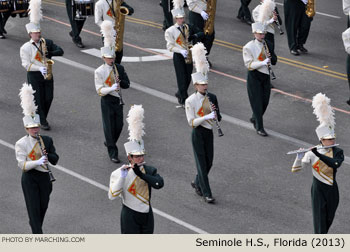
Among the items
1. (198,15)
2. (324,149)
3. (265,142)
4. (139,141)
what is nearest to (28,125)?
(139,141)

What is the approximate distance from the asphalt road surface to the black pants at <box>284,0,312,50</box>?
0.44 meters

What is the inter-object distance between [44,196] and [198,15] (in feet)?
33.2

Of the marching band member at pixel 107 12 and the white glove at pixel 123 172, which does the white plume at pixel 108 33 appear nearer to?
the marching band member at pixel 107 12

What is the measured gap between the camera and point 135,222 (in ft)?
51.4

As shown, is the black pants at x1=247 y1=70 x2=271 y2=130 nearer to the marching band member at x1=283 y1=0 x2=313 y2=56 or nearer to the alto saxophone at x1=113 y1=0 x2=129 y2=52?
the alto saxophone at x1=113 y1=0 x2=129 y2=52

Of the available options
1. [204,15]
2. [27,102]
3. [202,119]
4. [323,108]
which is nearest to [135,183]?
[27,102]

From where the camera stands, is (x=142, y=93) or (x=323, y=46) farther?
(x=323, y=46)

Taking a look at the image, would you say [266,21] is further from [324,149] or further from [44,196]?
[44,196]

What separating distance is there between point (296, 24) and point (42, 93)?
7813 millimetres

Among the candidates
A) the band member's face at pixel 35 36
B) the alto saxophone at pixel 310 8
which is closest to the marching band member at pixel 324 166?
the band member's face at pixel 35 36

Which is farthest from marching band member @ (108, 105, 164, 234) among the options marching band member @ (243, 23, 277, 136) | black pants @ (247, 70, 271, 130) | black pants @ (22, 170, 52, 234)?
black pants @ (247, 70, 271, 130)

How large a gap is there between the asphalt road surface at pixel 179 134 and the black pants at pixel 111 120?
12.1 inches

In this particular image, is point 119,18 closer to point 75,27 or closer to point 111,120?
point 75,27

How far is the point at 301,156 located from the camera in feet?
53.3
